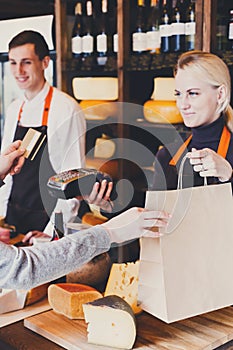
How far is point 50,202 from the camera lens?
52.7 inches

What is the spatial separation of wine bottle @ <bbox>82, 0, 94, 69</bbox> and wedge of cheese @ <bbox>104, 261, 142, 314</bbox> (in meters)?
1.65

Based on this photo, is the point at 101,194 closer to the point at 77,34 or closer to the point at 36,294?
the point at 36,294

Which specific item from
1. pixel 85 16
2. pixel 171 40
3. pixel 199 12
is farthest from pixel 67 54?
pixel 199 12

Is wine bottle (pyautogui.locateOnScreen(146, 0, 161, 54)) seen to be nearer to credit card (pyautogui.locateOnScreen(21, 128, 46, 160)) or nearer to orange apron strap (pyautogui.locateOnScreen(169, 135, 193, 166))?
orange apron strap (pyautogui.locateOnScreen(169, 135, 193, 166))

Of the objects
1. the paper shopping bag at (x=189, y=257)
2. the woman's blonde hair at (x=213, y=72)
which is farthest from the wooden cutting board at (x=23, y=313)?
the woman's blonde hair at (x=213, y=72)

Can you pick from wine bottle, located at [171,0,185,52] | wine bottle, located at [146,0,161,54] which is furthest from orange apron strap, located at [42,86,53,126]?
wine bottle, located at [171,0,185,52]

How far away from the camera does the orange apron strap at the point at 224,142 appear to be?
1805mm

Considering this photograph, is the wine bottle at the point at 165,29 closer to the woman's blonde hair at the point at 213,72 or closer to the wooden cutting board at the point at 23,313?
the woman's blonde hair at the point at 213,72

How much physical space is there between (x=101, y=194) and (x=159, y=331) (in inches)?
14.7

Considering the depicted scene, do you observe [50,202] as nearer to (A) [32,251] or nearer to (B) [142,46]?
(A) [32,251]

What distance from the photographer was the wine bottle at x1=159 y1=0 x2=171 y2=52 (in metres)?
2.30

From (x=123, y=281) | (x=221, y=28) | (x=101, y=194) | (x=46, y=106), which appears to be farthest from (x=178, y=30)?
(x=123, y=281)

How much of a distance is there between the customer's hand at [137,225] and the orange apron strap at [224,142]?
0.77m

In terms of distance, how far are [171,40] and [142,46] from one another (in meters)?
0.17
